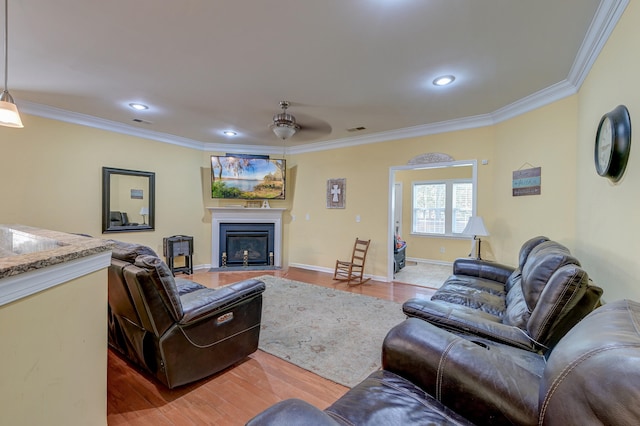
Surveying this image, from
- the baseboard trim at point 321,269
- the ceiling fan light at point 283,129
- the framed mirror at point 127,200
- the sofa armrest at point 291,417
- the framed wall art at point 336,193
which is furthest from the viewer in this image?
the framed wall art at point 336,193

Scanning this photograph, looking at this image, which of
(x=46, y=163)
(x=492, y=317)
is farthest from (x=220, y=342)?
(x=46, y=163)

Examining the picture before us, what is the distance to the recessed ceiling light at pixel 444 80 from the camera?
2.75 meters

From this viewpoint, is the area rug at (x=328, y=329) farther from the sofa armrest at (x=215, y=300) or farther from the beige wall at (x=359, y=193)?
the beige wall at (x=359, y=193)

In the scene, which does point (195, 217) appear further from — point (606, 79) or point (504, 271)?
point (606, 79)

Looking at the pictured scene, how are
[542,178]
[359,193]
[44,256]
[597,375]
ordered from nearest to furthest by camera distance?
[597,375] < [44,256] < [542,178] < [359,193]

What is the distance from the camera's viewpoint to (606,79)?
2.02m

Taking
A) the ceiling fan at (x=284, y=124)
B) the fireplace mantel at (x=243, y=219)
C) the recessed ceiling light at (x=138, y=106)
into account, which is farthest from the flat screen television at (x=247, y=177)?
the ceiling fan at (x=284, y=124)

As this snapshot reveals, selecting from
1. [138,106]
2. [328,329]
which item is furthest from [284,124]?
[328,329]

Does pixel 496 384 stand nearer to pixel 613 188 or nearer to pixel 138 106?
pixel 613 188

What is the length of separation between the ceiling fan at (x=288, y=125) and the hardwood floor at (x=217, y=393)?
2.55 metres

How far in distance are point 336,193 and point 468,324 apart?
3.90 metres

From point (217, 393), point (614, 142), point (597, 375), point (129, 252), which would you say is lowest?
point (217, 393)

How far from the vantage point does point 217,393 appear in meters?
1.94

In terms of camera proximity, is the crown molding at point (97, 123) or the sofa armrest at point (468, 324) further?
the crown molding at point (97, 123)
